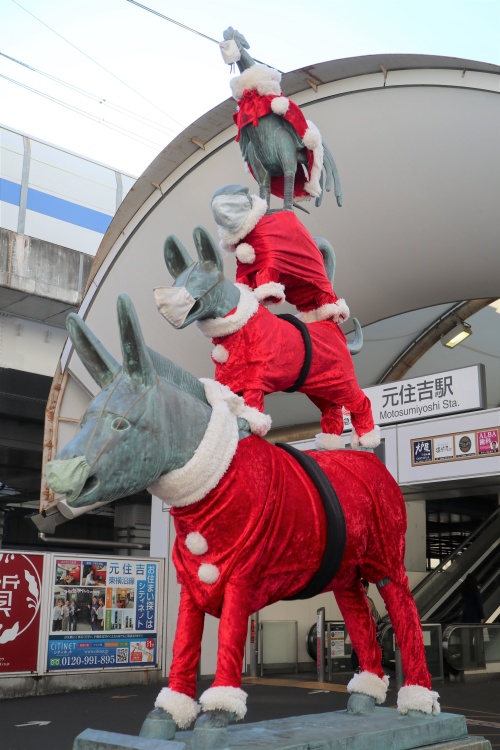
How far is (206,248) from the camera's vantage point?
3.01 m

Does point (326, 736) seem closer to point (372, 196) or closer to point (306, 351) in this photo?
point (306, 351)

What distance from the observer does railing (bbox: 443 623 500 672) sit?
31.6 feet

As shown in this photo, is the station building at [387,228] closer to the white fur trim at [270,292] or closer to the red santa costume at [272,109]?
the red santa costume at [272,109]

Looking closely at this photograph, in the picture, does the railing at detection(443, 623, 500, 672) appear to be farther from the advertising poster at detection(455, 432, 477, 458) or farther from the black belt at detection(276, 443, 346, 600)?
the black belt at detection(276, 443, 346, 600)

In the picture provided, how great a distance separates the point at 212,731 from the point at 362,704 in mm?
1115

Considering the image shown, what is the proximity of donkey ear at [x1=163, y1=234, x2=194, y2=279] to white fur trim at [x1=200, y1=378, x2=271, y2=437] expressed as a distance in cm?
47

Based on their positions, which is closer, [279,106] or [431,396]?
[279,106]

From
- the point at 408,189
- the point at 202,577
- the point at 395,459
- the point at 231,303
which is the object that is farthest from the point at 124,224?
the point at 202,577

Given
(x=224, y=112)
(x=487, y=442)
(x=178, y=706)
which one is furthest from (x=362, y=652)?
(x=224, y=112)

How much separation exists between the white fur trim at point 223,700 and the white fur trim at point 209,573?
356mm

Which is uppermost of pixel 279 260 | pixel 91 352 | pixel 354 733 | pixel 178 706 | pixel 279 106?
pixel 279 106

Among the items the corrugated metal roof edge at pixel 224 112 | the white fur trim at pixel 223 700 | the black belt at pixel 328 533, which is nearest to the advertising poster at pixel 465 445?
the corrugated metal roof edge at pixel 224 112

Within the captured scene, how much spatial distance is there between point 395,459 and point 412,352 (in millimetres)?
4761

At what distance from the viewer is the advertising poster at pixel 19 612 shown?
8.31 m
